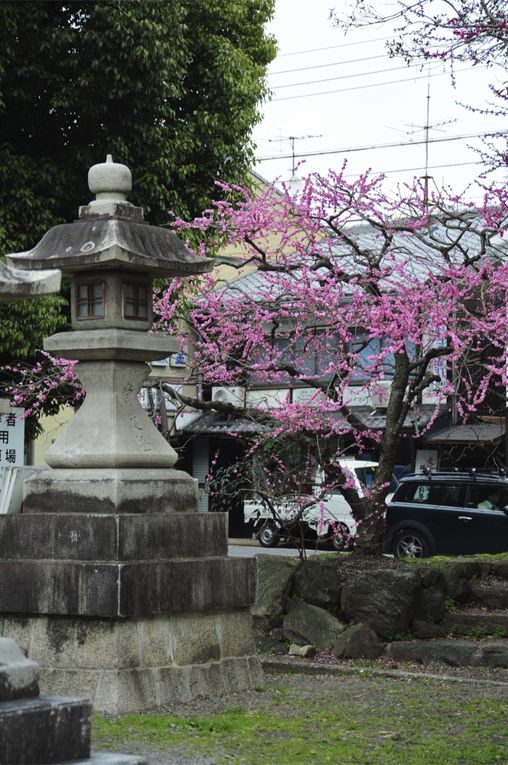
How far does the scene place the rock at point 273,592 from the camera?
12766 mm

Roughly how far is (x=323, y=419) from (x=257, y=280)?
22.4 metres

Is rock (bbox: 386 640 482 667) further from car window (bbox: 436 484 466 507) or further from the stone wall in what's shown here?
car window (bbox: 436 484 466 507)

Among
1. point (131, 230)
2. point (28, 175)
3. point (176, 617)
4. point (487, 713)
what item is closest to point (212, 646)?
point (176, 617)

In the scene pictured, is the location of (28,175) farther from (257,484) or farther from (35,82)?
(257,484)

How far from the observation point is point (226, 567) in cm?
961

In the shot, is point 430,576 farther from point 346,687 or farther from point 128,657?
point 128,657

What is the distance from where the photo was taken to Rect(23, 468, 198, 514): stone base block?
9.18 m

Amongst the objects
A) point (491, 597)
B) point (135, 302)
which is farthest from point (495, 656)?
point (135, 302)

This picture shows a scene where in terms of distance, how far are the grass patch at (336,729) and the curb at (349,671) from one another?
0.57 metres

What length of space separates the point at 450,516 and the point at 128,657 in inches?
569

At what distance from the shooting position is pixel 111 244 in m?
9.46

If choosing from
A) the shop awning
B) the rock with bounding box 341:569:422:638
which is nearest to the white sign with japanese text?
the rock with bounding box 341:569:422:638

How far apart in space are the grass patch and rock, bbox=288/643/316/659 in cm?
218

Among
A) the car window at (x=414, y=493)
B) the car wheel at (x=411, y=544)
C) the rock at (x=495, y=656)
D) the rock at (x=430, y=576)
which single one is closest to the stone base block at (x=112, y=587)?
the rock at (x=495, y=656)
